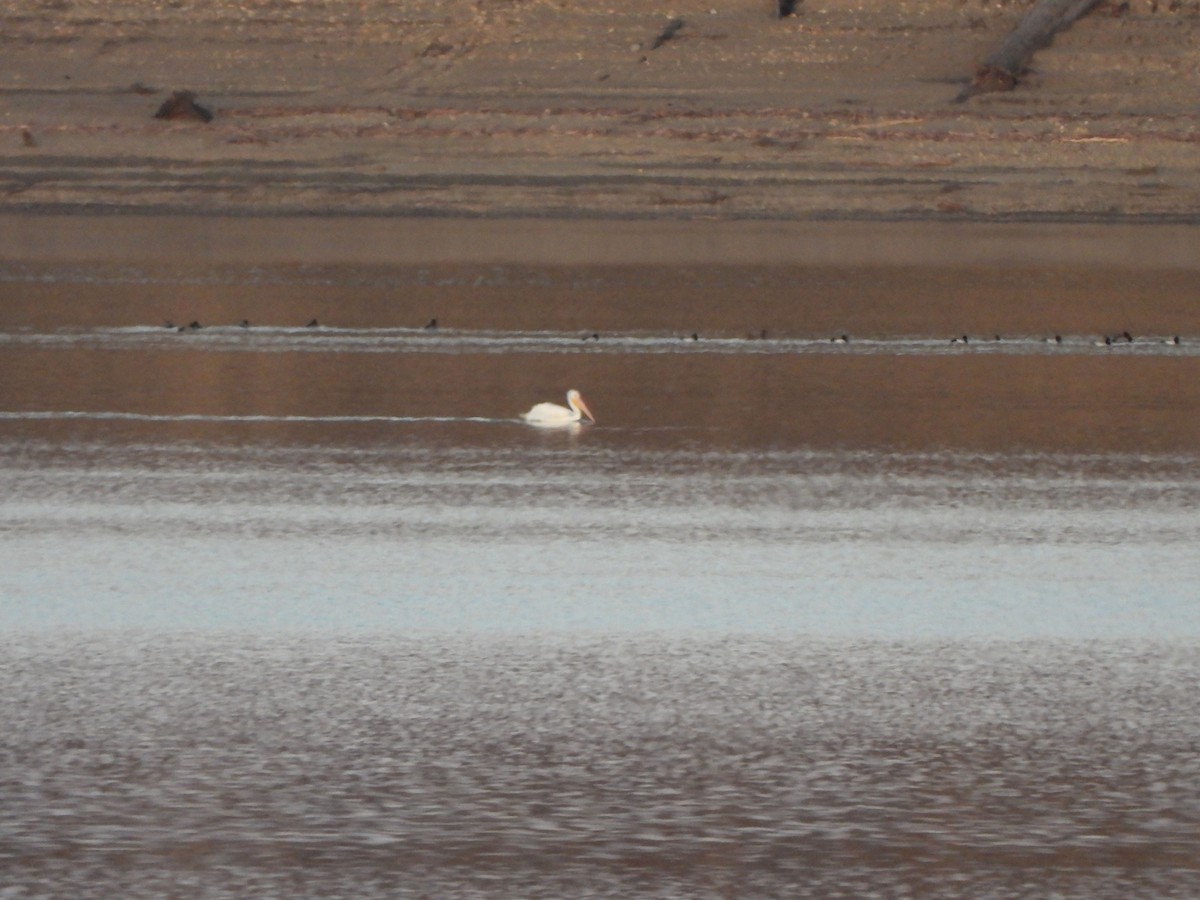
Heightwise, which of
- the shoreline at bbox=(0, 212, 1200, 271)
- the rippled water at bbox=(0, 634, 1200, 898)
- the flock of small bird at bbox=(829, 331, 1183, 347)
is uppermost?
the shoreline at bbox=(0, 212, 1200, 271)

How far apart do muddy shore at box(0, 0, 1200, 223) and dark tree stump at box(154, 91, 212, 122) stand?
0.32m

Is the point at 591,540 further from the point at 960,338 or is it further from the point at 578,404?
the point at 960,338

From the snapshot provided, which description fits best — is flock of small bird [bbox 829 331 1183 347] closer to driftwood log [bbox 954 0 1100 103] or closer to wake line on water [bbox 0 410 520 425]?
wake line on water [bbox 0 410 520 425]

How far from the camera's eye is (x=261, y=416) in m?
12.9

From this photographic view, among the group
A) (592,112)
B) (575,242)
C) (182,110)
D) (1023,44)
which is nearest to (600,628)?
(575,242)

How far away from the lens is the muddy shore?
30.0 meters

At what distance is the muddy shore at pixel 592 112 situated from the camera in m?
30.0

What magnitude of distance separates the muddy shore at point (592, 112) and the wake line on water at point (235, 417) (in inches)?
647

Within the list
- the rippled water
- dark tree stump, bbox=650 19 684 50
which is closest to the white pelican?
the rippled water

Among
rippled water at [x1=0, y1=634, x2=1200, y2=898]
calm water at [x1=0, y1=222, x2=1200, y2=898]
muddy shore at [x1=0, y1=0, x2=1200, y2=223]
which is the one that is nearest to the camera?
rippled water at [x1=0, y1=634, x2=1200, y2=898]

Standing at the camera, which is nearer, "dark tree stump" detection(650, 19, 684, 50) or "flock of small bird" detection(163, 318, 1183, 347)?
"flock of small bird" detection(163, 318, 1183, 347)

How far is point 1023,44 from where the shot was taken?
125 feet

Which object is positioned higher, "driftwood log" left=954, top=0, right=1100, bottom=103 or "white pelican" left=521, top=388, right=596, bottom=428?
"driftwood log" left=954, top=0, right=1100, bottom=103

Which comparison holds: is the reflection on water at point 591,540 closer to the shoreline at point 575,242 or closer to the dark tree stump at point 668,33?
the shoreline at point 575,242
